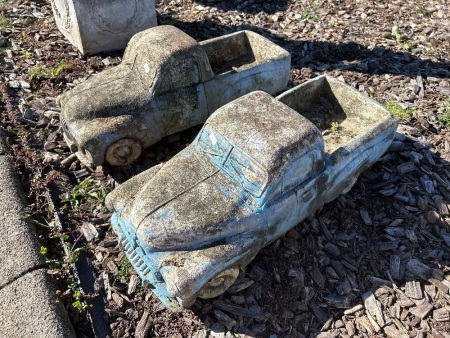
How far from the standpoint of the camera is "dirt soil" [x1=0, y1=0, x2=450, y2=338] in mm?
4273

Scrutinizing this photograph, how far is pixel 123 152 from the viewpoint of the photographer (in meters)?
5.46

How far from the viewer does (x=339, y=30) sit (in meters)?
8.33

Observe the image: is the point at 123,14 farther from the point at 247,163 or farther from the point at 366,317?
the point at 366,317

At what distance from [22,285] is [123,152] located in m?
1.93

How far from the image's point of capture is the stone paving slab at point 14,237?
15.0 feet

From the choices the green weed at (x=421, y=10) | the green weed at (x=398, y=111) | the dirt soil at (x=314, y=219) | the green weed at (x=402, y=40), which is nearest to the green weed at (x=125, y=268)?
the dirt soil at (x=314, y=219)

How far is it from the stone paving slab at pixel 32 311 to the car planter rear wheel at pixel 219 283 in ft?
4.48

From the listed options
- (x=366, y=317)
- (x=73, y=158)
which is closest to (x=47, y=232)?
(x=73, y=158)

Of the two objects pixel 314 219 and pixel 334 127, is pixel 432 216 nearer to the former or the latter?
pixel 314 219

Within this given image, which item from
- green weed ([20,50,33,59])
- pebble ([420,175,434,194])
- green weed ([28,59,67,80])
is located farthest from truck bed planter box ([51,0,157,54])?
pebble ([420,175,434,194])

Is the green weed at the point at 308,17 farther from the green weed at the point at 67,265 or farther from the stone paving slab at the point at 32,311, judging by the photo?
the stone paving slab at the point at 32,311

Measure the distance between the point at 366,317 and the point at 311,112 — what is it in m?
2.75

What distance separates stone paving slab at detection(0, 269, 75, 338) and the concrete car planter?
91 centimetres

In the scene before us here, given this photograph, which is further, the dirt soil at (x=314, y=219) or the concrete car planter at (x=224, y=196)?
the dirt soil at (x=314, y=219)
